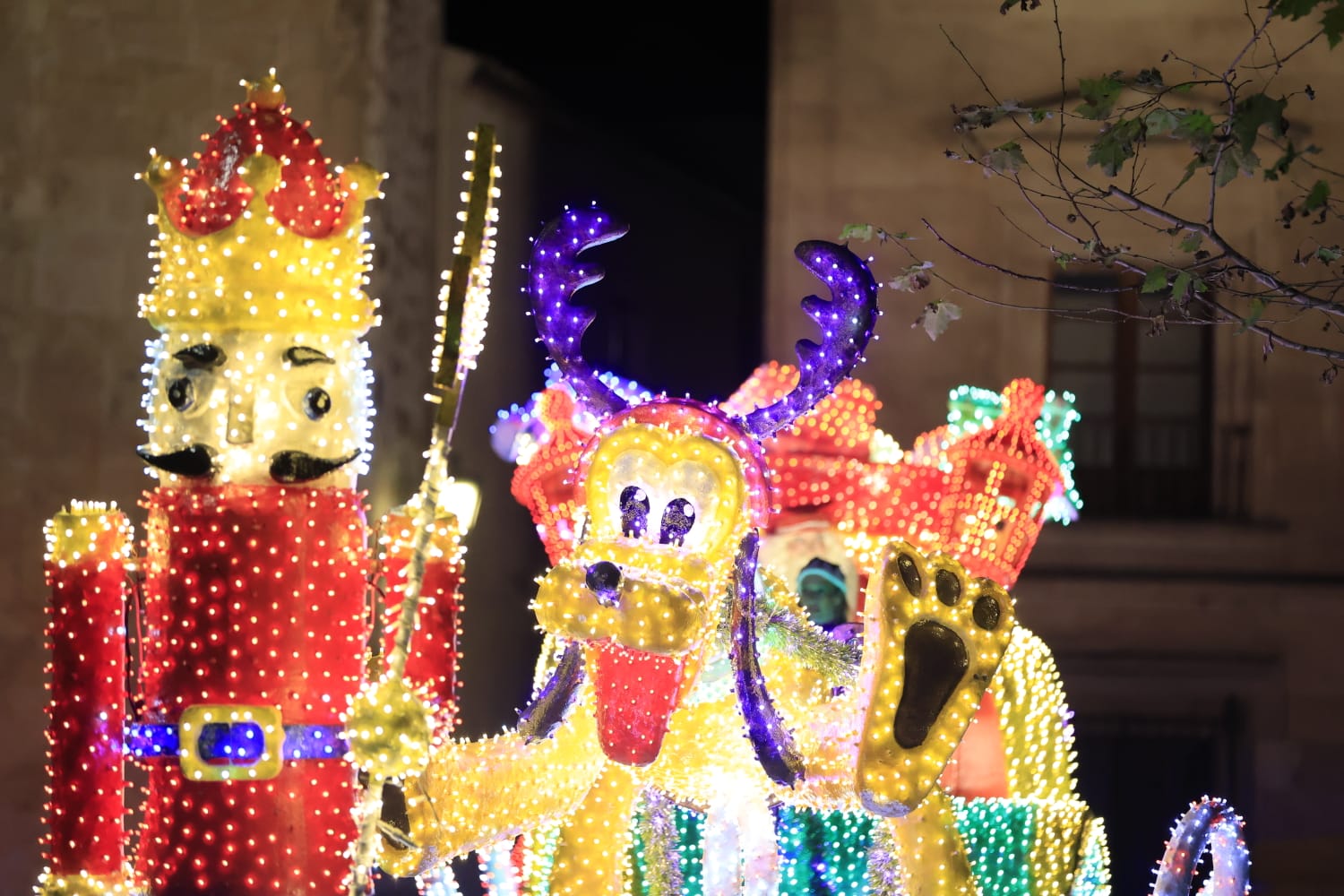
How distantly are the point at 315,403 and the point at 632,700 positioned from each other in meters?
1.55

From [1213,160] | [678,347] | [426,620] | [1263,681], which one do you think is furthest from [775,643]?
[678,347]

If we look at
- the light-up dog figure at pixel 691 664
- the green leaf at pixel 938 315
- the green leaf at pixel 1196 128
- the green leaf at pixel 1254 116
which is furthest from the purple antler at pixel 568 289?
the green leaf at pixel 1254 116

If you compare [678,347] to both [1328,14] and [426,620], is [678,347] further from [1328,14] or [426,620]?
[1328,14]

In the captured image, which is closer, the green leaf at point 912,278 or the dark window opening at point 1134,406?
the green leaf at point 912,278

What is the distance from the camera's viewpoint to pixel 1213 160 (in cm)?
529

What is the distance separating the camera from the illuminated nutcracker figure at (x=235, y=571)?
6051 millimetres

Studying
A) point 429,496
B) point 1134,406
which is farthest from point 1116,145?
point 1134,406

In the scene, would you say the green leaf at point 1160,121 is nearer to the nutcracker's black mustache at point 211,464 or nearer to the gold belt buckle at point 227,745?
the nutcracker's black mustache at point 211,464

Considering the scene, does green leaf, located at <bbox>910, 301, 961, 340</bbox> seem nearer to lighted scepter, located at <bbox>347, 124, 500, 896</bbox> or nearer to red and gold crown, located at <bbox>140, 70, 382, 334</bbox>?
lighted scepter, located at <bbox>347, 124, 500, 896</bbox>

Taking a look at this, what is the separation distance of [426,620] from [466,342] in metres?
1.68

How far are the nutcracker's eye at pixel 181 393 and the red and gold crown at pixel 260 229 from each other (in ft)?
0.61

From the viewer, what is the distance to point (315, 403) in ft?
20.5

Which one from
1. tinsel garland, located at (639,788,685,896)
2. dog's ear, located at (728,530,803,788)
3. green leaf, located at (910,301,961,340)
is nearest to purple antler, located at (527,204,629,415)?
dog's ear, located at (728,530,803,788)

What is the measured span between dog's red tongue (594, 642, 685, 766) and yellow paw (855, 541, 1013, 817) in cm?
56
